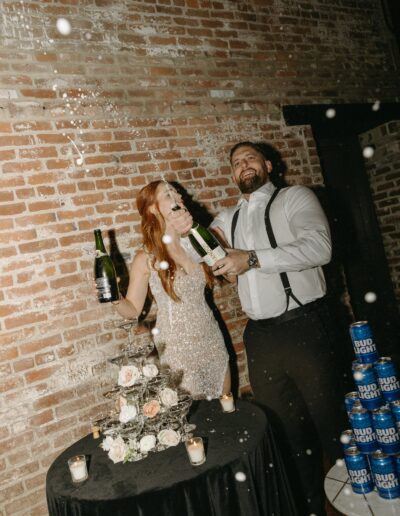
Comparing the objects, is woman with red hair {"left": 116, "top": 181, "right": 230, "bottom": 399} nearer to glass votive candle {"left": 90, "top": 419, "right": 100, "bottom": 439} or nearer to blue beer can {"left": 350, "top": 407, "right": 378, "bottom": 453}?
glass votive candle {"left": 90, "top": 419, "right": 100, "bottom": 439}

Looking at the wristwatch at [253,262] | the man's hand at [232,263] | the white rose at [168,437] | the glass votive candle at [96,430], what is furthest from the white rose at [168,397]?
the wristwatch at [253,262]

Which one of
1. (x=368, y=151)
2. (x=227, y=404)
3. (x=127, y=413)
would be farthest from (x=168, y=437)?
(x=368, y=151)

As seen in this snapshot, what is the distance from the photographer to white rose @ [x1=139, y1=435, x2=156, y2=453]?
5.51 ft

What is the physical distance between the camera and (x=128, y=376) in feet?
5.65

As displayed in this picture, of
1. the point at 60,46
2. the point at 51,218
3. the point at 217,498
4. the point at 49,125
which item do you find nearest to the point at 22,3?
the point at 60,46

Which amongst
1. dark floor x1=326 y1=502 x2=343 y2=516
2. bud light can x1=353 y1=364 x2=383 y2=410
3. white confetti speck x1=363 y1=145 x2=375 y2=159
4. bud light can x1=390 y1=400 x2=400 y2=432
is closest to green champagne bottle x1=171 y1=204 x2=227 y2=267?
bud light can x1=353 y1=364 x2=383 y2=410

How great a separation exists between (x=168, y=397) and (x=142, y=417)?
157 mm

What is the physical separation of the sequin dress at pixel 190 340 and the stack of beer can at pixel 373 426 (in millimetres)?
860

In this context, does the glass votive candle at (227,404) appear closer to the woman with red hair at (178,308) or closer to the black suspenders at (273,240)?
the woman with red hair at (178,308)

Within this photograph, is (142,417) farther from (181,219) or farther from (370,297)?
(370,297)

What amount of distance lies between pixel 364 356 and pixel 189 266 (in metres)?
1.25

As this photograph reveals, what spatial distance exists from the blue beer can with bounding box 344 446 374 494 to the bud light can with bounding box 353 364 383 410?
0.90ft

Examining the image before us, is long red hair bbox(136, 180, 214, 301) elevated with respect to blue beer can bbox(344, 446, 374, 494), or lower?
elevated

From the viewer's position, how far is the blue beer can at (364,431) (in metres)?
2.15
